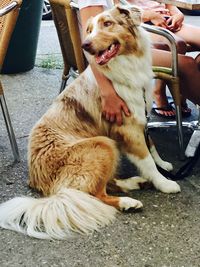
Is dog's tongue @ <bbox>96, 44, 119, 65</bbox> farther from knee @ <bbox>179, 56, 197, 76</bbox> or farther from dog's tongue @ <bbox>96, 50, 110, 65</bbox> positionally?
knee @ <bbox>179, 56, 197, 76</bbox>

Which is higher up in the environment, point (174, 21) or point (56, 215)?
point (174, 21)

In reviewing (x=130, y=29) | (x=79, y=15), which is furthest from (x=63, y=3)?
(x=130, y=29)

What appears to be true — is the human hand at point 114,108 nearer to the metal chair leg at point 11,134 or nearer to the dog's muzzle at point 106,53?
the dog's muzzle at point 106,53

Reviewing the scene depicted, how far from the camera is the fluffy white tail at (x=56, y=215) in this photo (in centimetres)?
241

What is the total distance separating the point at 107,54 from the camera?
8.66 ft

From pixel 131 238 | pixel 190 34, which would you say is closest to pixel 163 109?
pixel 190 34

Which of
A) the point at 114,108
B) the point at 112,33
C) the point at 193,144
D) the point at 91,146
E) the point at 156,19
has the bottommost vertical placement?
the point at 193,144

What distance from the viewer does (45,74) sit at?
530cm

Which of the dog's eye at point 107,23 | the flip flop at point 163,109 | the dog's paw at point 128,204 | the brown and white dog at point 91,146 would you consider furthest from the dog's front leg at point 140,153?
the flip flop at point 163,109

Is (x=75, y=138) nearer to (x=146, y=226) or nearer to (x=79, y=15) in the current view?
(x=146, y=226)

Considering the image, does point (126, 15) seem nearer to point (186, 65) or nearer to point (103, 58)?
point (103, 58)

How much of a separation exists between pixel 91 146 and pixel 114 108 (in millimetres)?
256

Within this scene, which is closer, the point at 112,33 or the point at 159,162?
the point at 112,33

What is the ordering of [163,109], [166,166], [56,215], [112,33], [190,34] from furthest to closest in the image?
[163,109] < [190,34] < [166,166] < [112,33] < [56,215]
